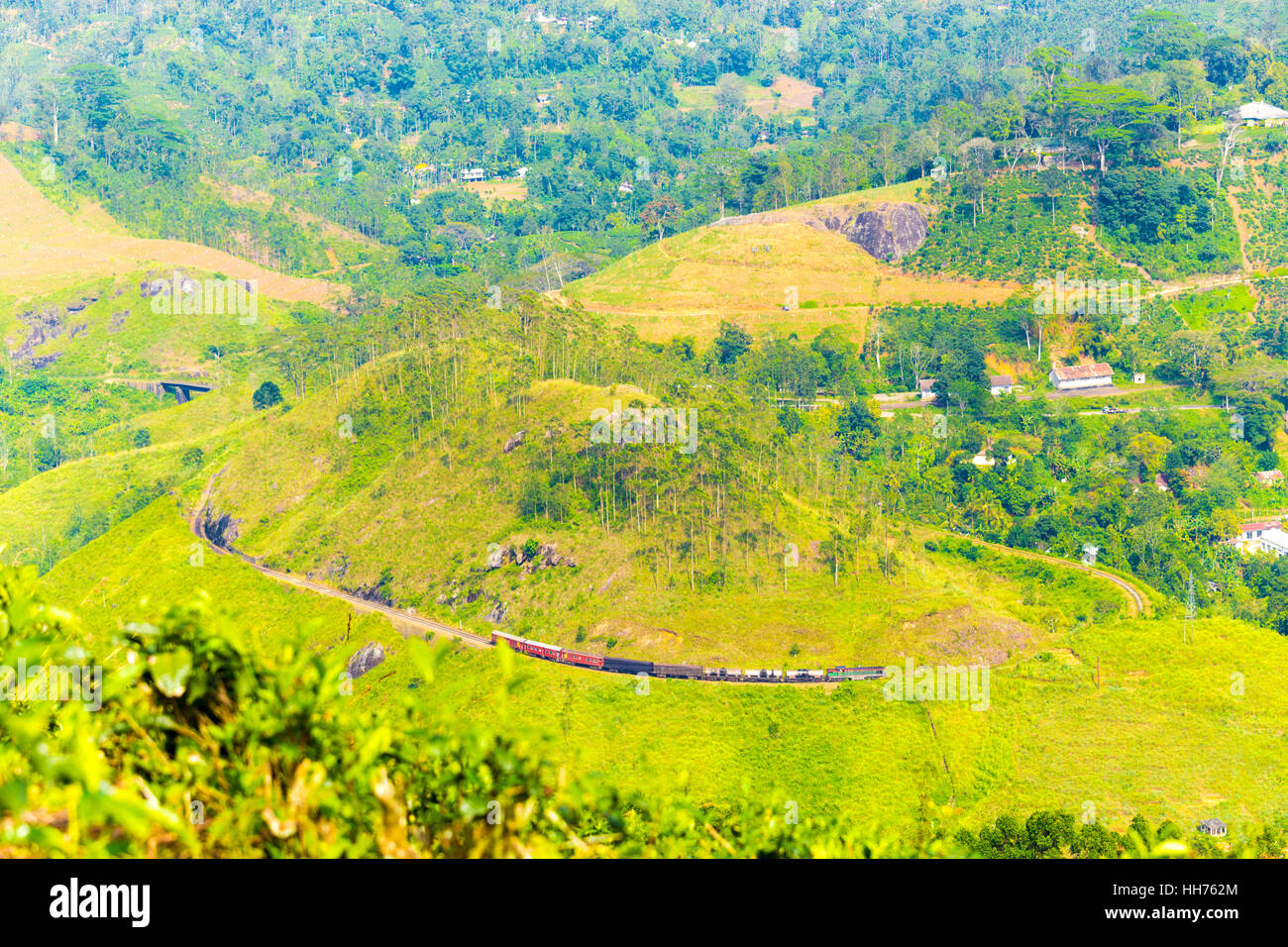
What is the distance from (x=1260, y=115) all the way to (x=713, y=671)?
4008 inches

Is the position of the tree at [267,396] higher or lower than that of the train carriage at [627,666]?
higher

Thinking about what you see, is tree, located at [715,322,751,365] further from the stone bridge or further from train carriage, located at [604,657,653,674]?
train carriage, located at [604,657,653,674]

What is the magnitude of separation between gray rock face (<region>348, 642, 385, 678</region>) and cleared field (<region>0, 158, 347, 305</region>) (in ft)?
242

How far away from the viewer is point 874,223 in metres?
101

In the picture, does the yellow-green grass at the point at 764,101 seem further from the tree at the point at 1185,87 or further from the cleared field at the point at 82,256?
the cleared field at the point at 82,256

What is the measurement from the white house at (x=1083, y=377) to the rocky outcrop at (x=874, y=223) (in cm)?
2228

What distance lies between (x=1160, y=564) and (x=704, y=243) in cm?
5710

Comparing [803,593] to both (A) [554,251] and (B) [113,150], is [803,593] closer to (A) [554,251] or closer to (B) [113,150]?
(A) [554,251]

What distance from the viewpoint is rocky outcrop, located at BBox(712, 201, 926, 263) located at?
99.0 metres

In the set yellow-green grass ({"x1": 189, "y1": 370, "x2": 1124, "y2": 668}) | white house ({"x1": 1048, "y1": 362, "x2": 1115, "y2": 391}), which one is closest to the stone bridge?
yellow-green grass ({"x1": 189, "y1": 370, "x2": 1124, "y2": 668})

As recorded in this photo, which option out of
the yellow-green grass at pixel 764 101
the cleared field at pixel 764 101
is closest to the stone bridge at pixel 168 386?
the cleared field at pixel 764 101

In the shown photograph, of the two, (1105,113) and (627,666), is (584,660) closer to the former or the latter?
(627,666)

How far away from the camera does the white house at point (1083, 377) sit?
8119 centimetres

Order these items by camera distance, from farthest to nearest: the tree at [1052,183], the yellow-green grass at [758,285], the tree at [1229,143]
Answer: the tree at [1229,143] < the tree at [1052,183] < the yellow-green grass at [758,285]
